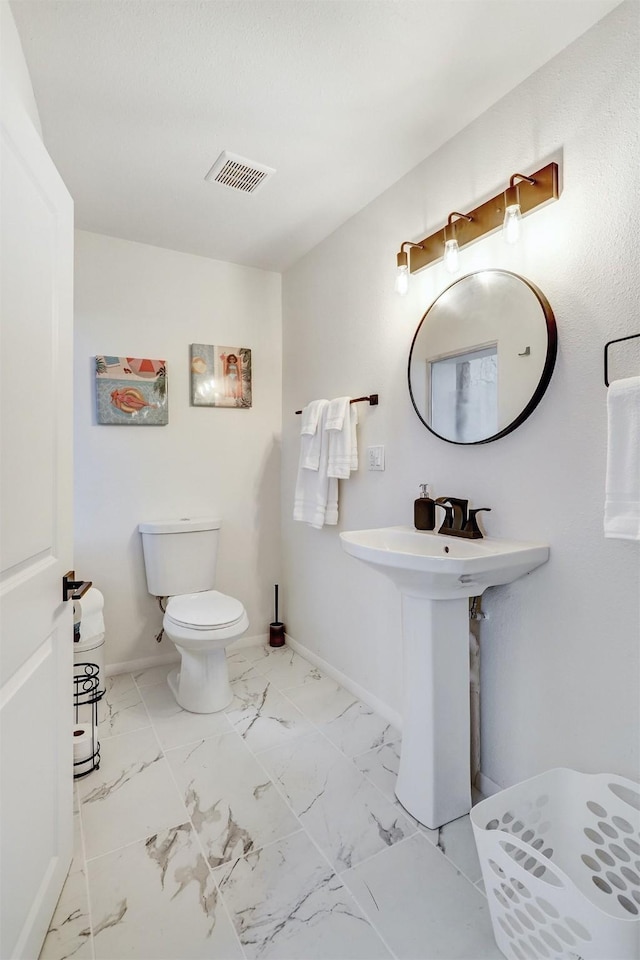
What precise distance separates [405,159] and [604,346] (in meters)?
1.16

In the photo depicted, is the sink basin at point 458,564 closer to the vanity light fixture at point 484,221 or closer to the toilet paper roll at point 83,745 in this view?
the vanity light fixture at point 484,221

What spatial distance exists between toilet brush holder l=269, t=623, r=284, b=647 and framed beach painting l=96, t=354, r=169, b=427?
1389 millimetres

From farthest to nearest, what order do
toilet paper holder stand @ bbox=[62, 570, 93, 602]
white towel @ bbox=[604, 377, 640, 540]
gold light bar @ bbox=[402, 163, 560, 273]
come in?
gold light bar @ bbox=[402, 163, 560, 273]
toilet paper holder stand @ bbox=[62, 570, 93, 602]
white towel @ bbox=[604, 377, 640, 540]

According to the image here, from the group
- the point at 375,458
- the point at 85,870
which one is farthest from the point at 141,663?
the point at 375,458

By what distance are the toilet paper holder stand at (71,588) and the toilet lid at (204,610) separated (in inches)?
34.8

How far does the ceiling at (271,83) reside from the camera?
4.27 ft

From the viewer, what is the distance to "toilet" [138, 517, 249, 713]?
211 centimetres

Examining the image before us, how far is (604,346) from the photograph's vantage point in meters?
1.30

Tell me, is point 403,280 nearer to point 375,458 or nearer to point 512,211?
point 512,211

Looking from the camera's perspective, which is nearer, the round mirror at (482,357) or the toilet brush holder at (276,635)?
the round mirror at (482,357)

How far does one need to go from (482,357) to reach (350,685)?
65.8 inches

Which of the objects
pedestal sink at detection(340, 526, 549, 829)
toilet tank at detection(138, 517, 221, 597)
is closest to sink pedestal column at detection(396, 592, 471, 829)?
pedestal sink at detection(340, 526, 549, 829)

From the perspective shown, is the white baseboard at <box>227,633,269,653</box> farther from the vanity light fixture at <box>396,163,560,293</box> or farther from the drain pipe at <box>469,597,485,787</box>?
the vanity light fixture at <box>396,163,560,293</box>

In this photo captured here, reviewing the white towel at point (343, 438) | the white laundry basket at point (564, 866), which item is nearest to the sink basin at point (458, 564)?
the white laundry basket at point (564, 866)
